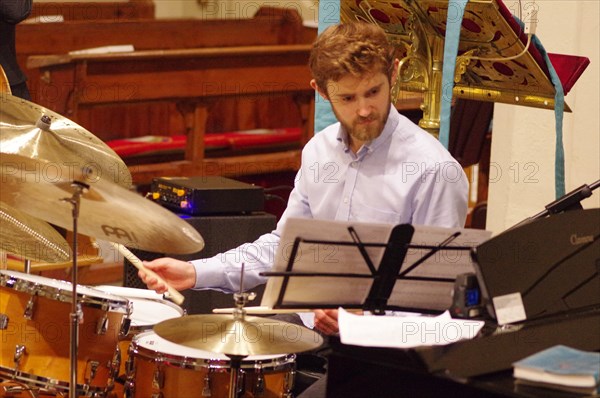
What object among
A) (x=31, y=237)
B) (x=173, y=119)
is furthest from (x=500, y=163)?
(x=173, y=119)

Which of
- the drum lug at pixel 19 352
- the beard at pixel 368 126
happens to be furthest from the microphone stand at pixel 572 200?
the drum lug at pixel 19 352

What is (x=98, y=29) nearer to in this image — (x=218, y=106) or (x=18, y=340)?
(x=218, y=106)

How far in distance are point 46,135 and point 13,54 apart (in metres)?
1.51

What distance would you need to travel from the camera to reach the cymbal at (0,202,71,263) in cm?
328

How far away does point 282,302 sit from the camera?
102 inches

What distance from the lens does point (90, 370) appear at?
126 inches

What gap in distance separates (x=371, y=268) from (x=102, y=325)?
1.00 meters

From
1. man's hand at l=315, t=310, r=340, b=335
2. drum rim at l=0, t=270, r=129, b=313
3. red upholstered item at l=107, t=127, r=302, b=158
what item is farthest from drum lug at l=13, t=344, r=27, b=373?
red upholstered item at l=107, t=127, r=302, b=158

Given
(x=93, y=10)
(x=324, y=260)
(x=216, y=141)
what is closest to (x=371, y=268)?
(x=324, y=260)

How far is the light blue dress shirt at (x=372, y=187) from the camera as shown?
10.1 ft

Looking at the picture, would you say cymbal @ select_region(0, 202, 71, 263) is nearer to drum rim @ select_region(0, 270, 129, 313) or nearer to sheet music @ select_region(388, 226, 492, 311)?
drum rim @ select_region(0, 270, 129, 313)

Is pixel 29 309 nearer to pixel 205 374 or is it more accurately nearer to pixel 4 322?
pixel 4 322

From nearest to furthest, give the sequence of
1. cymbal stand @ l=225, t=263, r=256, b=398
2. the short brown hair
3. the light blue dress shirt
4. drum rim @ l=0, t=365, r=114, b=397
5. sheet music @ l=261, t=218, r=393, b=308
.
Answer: sheet music @ l=261, t=218, r=393, b=308, cymbal stand @ l=225, t=263, r=256, b=398, the short brown hair, the light blue dress shirt, drum rim @ l=0, t=365, r=114, b=397

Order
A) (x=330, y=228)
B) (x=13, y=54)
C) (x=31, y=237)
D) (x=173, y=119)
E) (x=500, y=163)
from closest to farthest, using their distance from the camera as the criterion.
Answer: (x=330, y=228) < (x=31, y=237) < (x=13, y=54) < (x=500, y=163) < (x=173, y=119)
